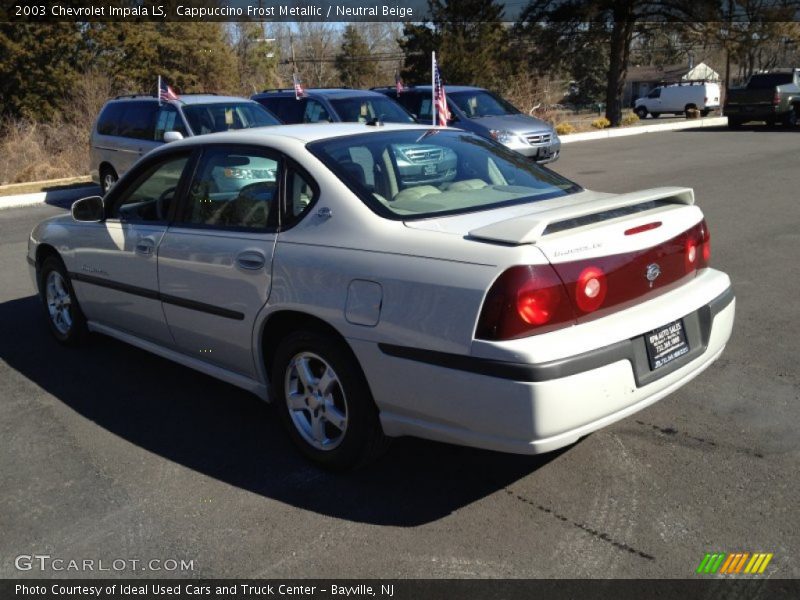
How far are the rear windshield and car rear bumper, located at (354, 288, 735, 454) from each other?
87.6 feet

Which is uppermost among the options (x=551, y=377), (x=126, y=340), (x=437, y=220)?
(x=437, y=220)

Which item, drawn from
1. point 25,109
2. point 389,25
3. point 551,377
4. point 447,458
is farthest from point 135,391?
point 389,25

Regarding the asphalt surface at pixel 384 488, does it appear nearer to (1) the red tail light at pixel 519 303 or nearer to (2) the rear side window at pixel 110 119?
(1) the red tail light at pixel 519 303

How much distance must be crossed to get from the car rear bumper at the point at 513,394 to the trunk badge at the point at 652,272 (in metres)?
0.33

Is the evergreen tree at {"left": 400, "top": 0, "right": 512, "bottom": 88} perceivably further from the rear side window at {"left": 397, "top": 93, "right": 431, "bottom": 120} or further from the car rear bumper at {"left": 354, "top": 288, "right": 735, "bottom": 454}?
the car rear bumper at {"left": 354, "top": 288, "right": 735, "bottom": 454}

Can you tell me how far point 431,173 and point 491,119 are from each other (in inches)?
507

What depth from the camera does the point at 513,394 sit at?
3070 millimetres

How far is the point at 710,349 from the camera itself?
3768mm

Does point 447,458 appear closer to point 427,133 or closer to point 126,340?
point 427,133

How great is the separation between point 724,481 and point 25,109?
32180mm

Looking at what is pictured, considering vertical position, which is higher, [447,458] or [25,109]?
[25,109]

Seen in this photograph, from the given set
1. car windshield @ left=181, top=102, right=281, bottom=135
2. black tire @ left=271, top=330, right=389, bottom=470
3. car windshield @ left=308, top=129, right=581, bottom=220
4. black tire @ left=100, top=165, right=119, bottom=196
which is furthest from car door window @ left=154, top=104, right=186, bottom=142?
black tire @ left=271, top=330, right=389, bottom=470

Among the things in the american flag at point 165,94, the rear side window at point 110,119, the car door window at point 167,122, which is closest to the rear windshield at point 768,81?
the american flag at point 165,94

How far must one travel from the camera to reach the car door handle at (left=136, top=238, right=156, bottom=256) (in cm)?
465
